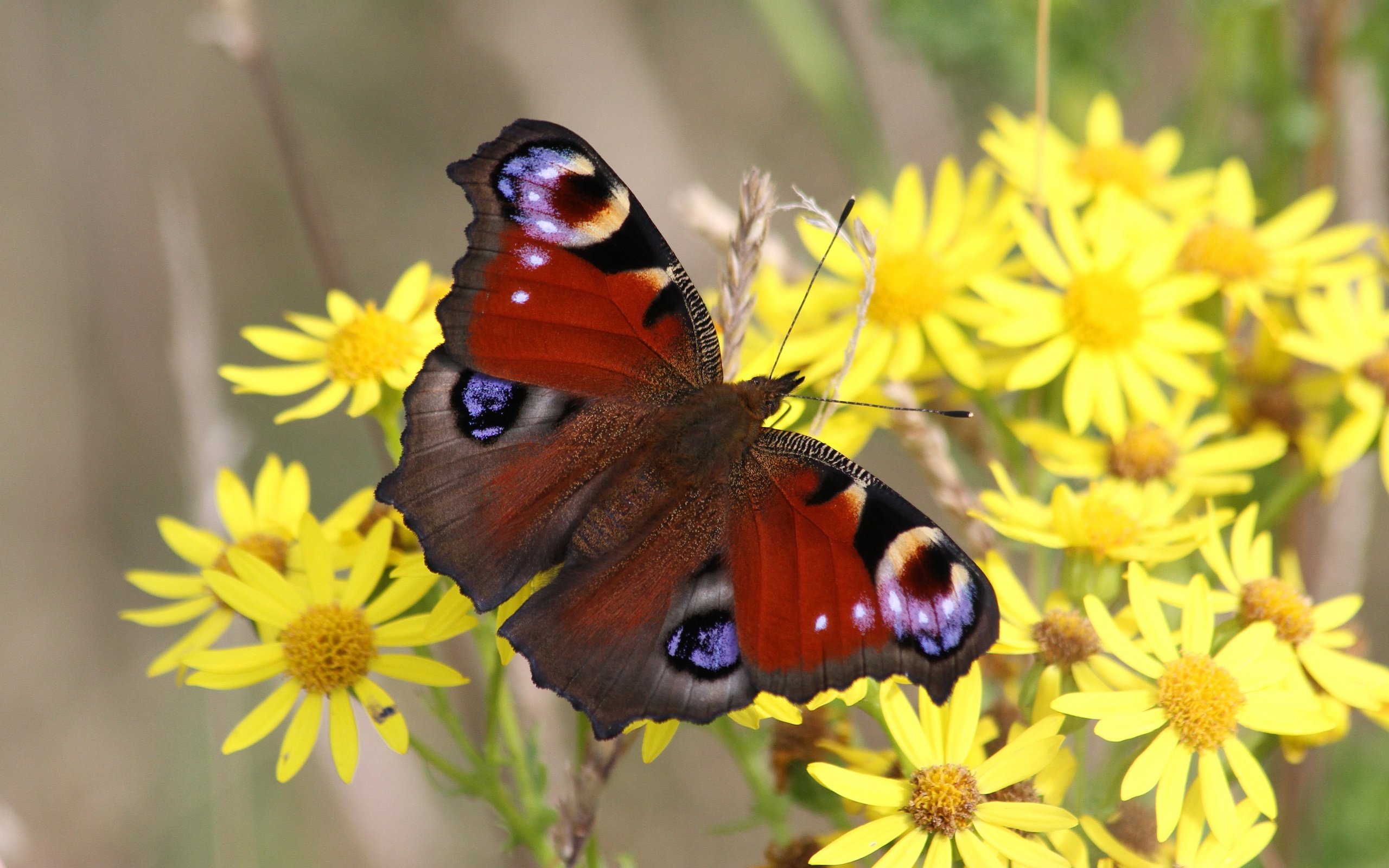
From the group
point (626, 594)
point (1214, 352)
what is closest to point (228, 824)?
point (626, 594)

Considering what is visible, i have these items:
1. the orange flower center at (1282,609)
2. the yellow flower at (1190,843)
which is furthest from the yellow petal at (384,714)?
the orange flower center at (1282,609)

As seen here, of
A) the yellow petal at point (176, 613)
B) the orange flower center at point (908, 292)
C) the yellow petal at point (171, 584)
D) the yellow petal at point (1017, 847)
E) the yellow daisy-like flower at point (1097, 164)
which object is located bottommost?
the yellow petal at point (176, 613)

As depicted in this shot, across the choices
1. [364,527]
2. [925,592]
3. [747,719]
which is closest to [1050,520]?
[925,592]

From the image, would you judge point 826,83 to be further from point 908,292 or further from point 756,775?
point 756,775

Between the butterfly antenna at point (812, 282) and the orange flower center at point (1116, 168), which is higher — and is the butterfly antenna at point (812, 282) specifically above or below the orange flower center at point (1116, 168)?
below

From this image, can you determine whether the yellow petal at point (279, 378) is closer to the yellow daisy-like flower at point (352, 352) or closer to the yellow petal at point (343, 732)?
the yellow daisy-like flower at point (352, 352)

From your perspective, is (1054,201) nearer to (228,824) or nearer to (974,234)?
(974,234)

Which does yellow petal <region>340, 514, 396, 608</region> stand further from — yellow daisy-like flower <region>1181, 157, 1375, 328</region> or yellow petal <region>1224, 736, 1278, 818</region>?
yellow daisy-like flower <region>1181, 157, 1375, 328</region>

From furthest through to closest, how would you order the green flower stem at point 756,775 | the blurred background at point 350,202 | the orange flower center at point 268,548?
the blurred background at point 350,202, the orange flower center at point 268,548, the green flower stem at point 756,775
